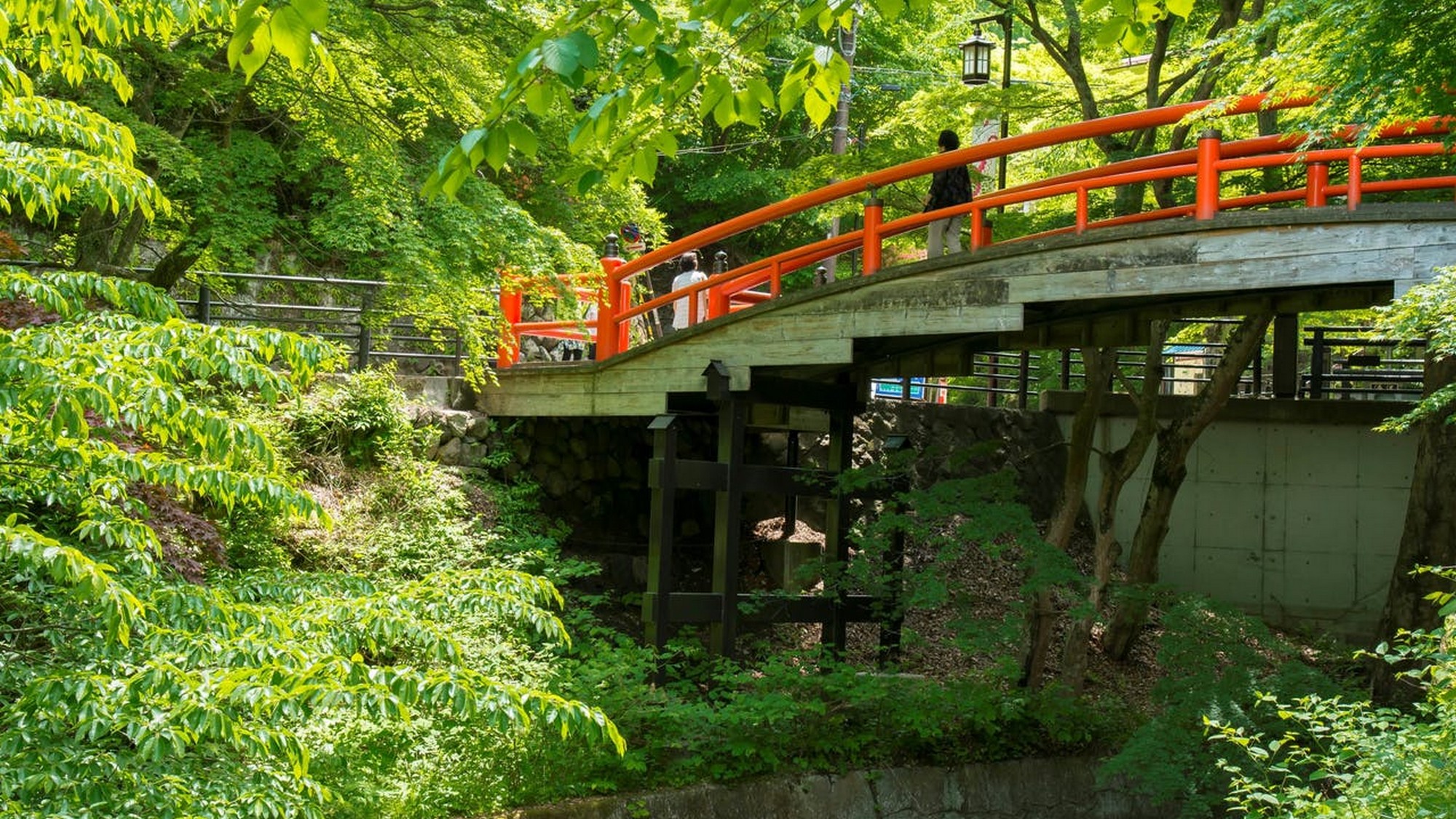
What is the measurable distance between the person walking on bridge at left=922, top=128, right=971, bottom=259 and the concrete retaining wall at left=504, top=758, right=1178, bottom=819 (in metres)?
3.96

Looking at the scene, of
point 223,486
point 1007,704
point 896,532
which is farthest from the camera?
point 896,532

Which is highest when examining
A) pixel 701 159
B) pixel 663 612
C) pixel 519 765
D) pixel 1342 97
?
pixel 701 159

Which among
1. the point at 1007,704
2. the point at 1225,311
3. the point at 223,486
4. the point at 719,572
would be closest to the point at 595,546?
the point at 719,572

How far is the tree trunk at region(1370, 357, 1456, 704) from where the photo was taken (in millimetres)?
10414

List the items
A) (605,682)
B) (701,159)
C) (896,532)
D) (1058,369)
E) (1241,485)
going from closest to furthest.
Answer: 1. (605,682)
2. (896,532)
3. (1241,485)
4. (1058,369)
5. (701,159)

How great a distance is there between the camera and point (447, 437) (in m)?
12.8

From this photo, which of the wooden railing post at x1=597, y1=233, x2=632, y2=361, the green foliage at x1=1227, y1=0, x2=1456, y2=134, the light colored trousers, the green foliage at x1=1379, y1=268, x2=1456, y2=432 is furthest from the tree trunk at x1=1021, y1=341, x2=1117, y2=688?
the green foliage at x1=1379, y1=268, x2=1456, y2=432

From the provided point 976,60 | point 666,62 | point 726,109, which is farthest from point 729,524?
point 666,62

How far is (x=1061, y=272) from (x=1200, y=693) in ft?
9.73

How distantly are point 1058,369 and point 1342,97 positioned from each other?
42.1 feet

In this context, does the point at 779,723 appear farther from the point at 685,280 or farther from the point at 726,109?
the point at 726,109

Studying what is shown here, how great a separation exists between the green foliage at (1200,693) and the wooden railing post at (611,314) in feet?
17.4

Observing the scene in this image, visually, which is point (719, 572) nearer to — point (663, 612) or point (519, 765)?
point (663, 612)

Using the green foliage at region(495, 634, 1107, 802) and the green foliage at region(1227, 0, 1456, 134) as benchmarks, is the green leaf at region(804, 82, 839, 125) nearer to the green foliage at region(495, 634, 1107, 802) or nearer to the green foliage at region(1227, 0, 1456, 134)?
the green foliage at region(1227, 0, 1456, 134)
